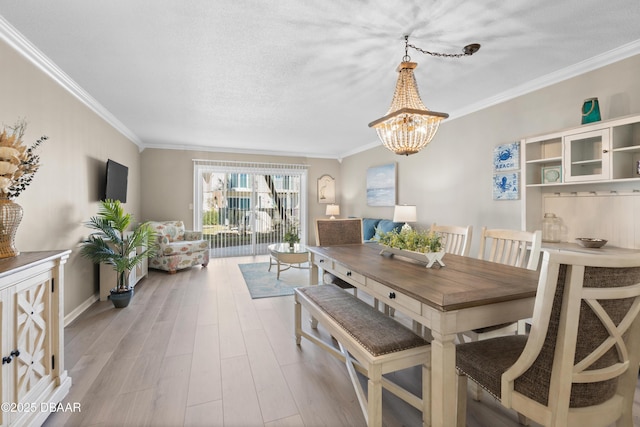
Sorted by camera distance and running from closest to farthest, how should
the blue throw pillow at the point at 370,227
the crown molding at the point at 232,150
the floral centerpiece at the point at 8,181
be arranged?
the floral centerpiece at the point at 8,181 < the blue throw pillow at the point at 370,227 < the crown molding at the point at 232,150

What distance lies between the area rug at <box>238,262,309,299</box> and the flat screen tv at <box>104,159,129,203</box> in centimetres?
218

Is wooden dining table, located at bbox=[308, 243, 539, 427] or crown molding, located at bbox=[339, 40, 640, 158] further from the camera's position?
crown molding, located at bbox=[339, 40, 640, 158]

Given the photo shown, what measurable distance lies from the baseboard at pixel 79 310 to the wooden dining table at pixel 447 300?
2962mm

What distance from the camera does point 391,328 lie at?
157 centimetres

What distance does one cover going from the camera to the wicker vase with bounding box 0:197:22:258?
63.5 inches

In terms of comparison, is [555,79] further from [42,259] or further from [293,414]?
[42,259]

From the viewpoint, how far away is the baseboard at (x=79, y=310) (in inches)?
112

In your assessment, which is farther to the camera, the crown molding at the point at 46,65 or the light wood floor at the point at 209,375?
the crown molding at the point at 46,65

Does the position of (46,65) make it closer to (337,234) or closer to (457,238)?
(337,234)

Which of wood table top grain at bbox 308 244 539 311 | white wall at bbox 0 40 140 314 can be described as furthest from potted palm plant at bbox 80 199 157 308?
wood table top grain at bbox 308 244 539 311

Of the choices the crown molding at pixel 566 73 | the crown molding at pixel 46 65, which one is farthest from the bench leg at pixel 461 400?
the crown molding at pixel 46 65

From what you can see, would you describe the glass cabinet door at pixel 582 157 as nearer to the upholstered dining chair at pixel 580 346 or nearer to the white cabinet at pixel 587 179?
the white cabinet at pixel 587 179

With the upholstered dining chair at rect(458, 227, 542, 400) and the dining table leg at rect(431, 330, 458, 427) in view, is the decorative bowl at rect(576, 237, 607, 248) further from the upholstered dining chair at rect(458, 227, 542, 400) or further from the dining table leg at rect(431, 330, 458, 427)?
the dining table leg at rect(431, 330, 458, 427)

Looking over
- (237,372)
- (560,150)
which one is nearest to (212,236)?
(237,372)
